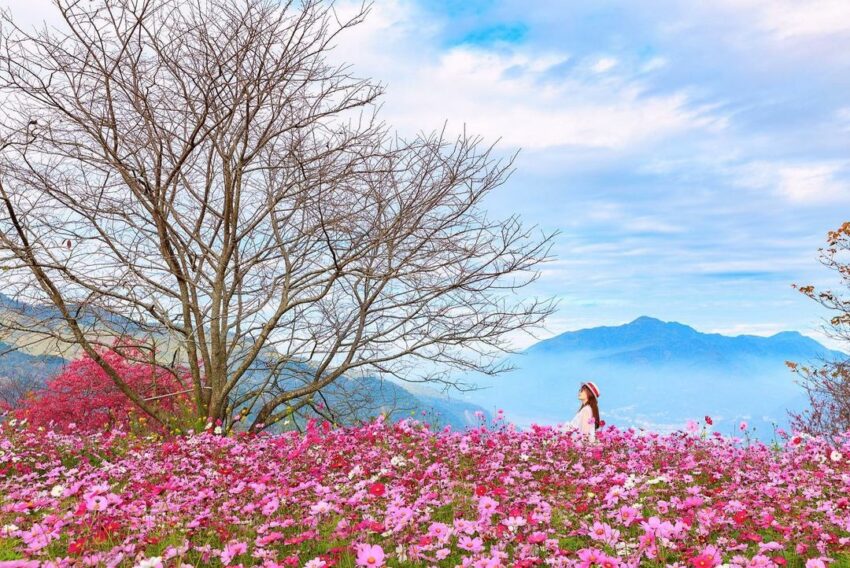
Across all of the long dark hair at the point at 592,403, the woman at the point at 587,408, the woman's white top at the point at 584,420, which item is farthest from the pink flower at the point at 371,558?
the long dark hair at the point at 592,403

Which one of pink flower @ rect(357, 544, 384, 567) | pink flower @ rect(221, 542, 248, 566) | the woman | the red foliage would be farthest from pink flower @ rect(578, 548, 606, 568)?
the red foliage

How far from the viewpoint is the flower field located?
144 inches

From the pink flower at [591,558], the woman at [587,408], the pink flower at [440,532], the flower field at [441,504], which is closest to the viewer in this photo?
the pink flower at [591,558]

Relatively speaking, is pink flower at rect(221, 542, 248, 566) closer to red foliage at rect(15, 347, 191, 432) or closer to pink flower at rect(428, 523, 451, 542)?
pink flower at rect(428, 523, 451, 542)

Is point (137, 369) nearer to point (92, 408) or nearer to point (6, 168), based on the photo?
point (92, 408)

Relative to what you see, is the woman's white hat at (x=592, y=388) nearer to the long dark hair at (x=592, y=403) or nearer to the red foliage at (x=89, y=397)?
the long dark hair at (x=592, y=403)

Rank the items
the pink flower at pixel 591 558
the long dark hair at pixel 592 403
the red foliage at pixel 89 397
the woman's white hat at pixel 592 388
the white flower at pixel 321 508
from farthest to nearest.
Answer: the red foliage at pixel 89 397
the woman's white hat at pixel 592 388
the long dark hair at pixel 592 403
the white flower at pixel 321 508
the pink flower at pixel 591 558

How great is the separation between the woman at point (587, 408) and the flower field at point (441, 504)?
2081mm

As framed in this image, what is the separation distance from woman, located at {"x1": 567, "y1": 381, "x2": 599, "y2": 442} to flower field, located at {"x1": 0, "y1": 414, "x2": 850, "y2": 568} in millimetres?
2081

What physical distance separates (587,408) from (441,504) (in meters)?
6.77

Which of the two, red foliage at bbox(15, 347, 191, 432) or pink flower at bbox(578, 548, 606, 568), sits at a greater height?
red foliage at bbox(15, 347, 191, 432)

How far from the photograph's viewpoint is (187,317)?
11.2 meters

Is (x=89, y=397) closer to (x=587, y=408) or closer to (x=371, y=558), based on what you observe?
A: (x=587, y=408)

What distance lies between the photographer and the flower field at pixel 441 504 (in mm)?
3666
